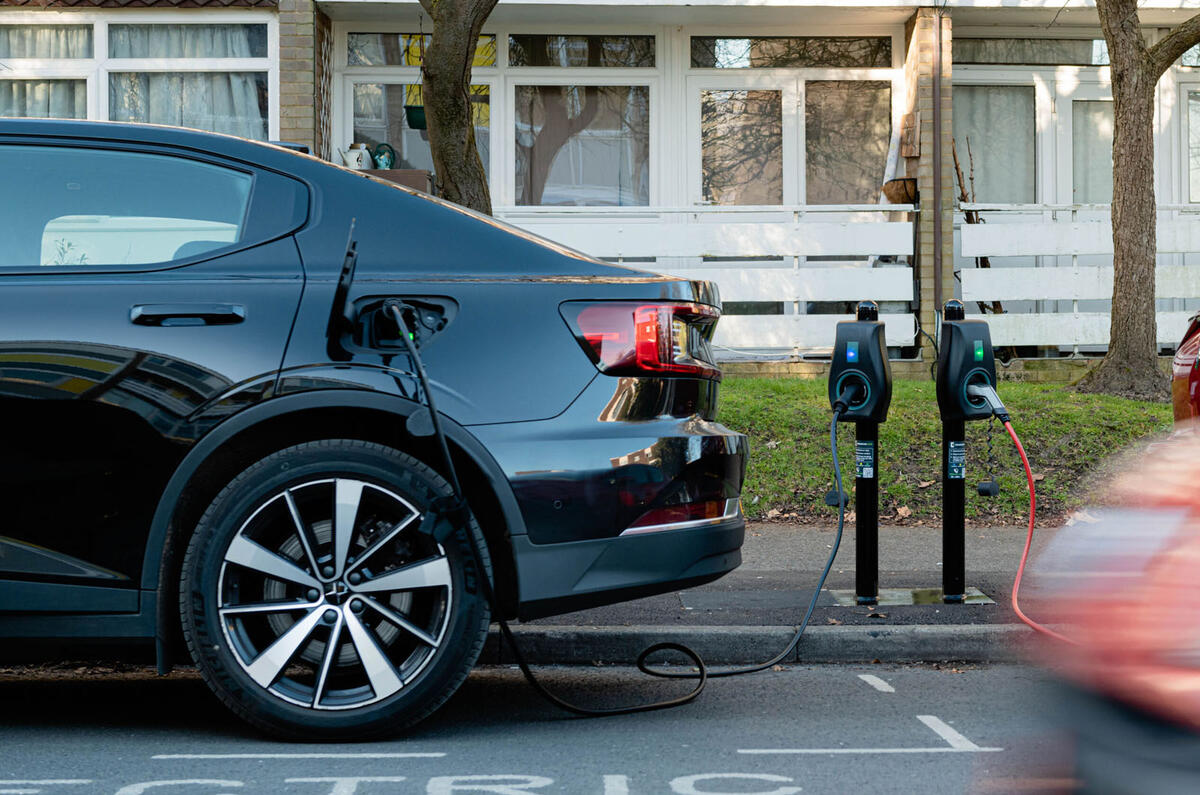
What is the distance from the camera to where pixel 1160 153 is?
15.4 m

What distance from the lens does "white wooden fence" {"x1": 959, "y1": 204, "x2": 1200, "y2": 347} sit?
13.6m

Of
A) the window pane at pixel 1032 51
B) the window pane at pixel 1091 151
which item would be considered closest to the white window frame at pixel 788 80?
the window pane at pixel 1032 51

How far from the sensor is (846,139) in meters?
15.0

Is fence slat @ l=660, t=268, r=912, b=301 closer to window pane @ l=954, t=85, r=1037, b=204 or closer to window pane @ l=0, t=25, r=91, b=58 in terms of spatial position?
window pane @ l=954, t=85, r=1037, b=204

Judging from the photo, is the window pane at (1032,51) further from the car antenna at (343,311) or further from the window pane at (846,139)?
the car antenna at (343,311)

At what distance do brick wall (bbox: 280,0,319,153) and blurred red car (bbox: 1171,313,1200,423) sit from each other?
9521 millimetres

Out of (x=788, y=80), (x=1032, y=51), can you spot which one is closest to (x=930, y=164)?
(x=788, y=80)

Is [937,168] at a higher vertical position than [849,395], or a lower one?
higher

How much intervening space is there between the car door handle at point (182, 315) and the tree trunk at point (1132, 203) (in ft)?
29.2

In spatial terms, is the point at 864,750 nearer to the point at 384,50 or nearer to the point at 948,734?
the point at 948,734

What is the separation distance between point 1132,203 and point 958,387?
21.4ft

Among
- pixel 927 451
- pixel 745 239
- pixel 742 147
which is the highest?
pixel 742 147

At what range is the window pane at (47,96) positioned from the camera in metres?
13.9

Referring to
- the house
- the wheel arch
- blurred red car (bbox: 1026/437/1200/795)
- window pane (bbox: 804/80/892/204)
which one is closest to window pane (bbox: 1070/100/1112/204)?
the house
